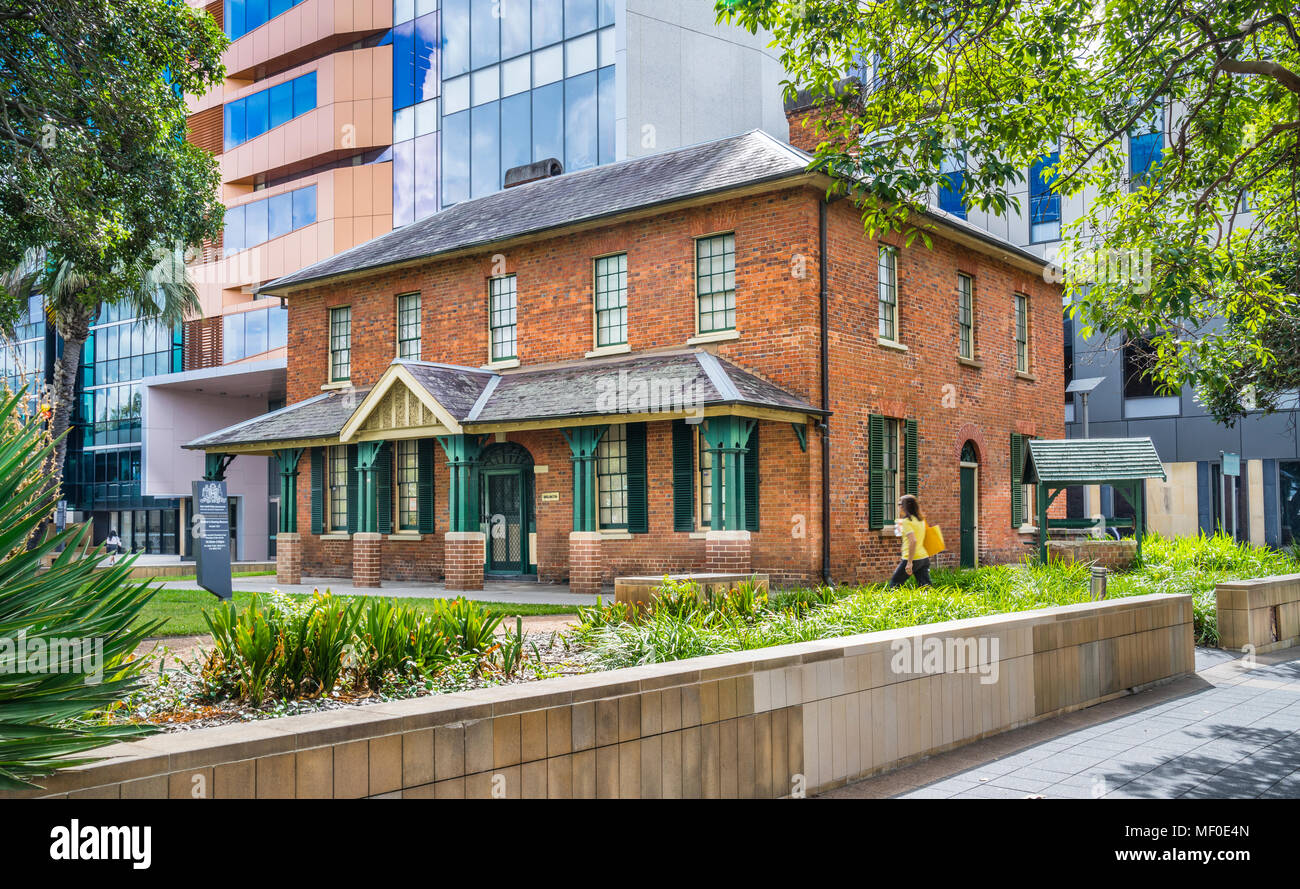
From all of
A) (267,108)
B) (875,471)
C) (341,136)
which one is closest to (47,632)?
(875,471)

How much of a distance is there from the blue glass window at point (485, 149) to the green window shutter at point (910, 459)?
19.1 meters

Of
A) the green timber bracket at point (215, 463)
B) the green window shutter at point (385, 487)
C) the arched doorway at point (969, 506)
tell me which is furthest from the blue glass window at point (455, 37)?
the arched doorway at point (969, 506)

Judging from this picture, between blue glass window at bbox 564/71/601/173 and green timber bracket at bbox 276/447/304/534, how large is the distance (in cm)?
1333

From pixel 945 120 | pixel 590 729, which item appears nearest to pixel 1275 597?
pixel 945 120

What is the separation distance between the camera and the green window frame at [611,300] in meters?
21.3

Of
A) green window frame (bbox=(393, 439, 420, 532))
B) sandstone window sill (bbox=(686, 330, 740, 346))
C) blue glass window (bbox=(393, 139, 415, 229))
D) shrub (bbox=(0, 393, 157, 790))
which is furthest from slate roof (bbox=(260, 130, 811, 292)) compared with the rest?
shrub (bbox=(0, 393, 157, 790))

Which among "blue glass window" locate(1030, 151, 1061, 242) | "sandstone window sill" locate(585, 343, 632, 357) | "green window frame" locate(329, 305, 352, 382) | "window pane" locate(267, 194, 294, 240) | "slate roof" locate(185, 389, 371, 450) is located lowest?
"slate roof" locate(185, 389, 371, 450)

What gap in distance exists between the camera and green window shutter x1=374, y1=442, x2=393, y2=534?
24375mm

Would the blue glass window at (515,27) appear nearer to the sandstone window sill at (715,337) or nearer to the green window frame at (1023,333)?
the green window frame at (1023,333)

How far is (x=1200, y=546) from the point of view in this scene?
57.5ft

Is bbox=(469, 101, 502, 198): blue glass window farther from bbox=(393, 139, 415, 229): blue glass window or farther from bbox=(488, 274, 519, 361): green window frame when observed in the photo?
bbox=(488, 274, 519, 361): green window frame
